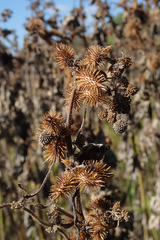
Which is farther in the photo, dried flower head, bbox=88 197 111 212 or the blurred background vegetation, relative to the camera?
the blurred background vegetation

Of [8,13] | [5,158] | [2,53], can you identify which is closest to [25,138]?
[5,158]

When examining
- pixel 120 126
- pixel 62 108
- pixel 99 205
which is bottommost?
pixel 99 205

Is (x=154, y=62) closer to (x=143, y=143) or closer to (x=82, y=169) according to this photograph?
(x=143, y=143)

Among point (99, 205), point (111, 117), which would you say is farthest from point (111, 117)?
point (99, 205)

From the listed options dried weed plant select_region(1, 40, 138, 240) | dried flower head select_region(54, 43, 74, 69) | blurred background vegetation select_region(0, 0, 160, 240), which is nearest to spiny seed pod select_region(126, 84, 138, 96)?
dried weed plant select_region(1, 40, 138, 240)

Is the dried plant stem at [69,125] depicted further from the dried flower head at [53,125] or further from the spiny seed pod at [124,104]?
the spiny seed pod at [124,104]

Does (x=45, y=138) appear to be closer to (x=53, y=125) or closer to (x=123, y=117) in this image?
(x=53, y=125)

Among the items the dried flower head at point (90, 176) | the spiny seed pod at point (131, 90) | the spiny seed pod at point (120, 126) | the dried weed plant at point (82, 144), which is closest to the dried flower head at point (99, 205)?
the dried weed plant at point (82, 144)

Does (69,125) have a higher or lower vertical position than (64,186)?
higher

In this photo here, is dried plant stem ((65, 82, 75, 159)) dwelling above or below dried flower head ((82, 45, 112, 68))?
below

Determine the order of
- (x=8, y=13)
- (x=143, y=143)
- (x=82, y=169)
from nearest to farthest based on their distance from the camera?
(x=82, y=169) < (x=143, y=143) < (x=8, y=13)

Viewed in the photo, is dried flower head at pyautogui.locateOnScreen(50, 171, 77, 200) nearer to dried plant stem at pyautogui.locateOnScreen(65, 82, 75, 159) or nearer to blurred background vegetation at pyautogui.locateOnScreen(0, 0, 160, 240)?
dried plant stem at pyautogui.locateOnScreen(65, 82, 75, 159)
